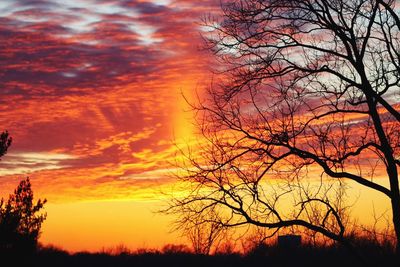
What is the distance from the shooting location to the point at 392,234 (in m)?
16.5

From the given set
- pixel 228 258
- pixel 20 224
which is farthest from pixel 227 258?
pixel 20 224

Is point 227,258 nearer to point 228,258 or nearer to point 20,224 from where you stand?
point 228,258

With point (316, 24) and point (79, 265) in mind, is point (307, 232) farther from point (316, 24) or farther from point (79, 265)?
point (79, 265)

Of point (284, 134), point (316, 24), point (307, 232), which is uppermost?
point (316, 24)

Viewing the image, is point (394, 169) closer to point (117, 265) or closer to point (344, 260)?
point (344, 260)

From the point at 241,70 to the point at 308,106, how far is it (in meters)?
1.75

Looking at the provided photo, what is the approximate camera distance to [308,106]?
44.1ft

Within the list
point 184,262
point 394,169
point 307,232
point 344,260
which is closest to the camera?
point 394,169

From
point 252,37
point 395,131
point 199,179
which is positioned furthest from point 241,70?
point 395,131

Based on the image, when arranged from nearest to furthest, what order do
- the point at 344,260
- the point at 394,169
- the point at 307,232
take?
the point at 394,169 → the point at 307,232 → the point at 344,260

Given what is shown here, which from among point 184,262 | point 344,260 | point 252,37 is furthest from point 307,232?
point 184,262

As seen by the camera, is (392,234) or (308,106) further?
(392,234)

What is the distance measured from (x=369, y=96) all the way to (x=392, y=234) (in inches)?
202

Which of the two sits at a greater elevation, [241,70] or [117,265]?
[241,70]
